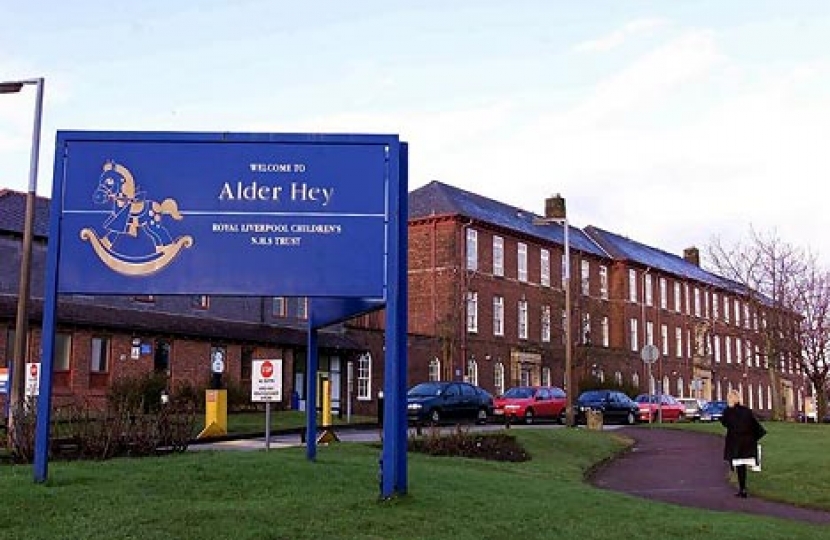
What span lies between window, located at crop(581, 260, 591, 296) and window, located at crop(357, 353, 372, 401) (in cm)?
2187

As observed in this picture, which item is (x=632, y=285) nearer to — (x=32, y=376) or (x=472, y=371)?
(x=472, y=371)

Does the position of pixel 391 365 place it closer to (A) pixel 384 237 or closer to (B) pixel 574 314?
(A) pixel 384 237

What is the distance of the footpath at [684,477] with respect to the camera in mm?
15047

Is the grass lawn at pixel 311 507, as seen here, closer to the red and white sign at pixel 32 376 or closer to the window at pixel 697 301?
the red and white sign at pixel 32 376

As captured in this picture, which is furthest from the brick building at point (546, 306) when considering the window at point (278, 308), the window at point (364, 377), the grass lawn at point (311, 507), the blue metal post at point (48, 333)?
the blue metal post at point (48, 333)

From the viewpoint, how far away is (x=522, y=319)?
2360 inches

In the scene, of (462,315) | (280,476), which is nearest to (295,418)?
(462,315)

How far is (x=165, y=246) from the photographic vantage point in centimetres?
1136

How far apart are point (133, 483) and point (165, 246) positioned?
2.71m

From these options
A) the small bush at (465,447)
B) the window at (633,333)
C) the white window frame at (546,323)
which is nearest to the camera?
the small bush at (465,447)

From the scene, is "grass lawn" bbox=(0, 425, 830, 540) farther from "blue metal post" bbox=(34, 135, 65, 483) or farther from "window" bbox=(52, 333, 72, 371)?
"window" bbox=(52, 333, 72, 371)

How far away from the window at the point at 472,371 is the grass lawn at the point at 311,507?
38590 mm

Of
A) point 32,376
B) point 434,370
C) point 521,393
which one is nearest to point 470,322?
point 434,370

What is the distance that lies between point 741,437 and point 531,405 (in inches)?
911
